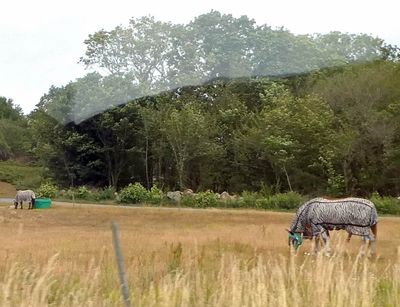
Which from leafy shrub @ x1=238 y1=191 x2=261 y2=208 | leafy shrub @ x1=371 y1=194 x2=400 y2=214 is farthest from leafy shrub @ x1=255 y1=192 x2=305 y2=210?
leafy shrub @ x1=371 y1=194 x2=400 y2=214

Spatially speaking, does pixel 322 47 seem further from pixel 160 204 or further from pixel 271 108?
pixel 160 204

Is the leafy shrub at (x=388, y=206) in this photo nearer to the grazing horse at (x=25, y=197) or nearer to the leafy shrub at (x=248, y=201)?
the leafy shrub at (x=248, y=201)

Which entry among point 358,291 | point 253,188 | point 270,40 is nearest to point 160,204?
point 253,188

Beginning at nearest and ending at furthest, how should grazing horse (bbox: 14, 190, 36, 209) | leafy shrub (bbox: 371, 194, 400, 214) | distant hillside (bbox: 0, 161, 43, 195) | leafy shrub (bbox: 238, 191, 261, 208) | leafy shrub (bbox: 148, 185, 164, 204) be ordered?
leafy shrub (bbox: 371, 194, 400, 214) < grazing horse (bbox: 14, 190, 36, 209) < leafy shrub (bbox: 238, 191, 261, 208) < leafy shrub (bbox: 148, 185, 164, 204) < distant hillside (bbox: 0, 161, 43, 195)

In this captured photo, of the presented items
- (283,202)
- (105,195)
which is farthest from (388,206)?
(105,195)

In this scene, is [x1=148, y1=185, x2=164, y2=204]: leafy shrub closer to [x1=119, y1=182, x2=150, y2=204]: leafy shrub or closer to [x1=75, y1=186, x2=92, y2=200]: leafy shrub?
[x1=119, y1=182, x2=150, y2=204]: leafy shrub

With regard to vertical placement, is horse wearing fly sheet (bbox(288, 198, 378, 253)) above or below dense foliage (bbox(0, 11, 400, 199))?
below

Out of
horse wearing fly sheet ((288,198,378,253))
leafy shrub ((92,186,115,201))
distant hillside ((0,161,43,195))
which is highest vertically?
distant hillside ((0,161,43,195))

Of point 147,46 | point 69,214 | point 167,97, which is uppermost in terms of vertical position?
point 147,46

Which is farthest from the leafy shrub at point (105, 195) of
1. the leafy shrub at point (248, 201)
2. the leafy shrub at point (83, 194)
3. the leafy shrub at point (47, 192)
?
the leafy shrub at point (248, 201)

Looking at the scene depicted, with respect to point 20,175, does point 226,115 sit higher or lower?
higher

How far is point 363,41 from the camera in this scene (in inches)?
2250

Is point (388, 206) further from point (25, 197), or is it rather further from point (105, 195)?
point (25, 197)

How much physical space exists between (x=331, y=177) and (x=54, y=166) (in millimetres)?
20931
